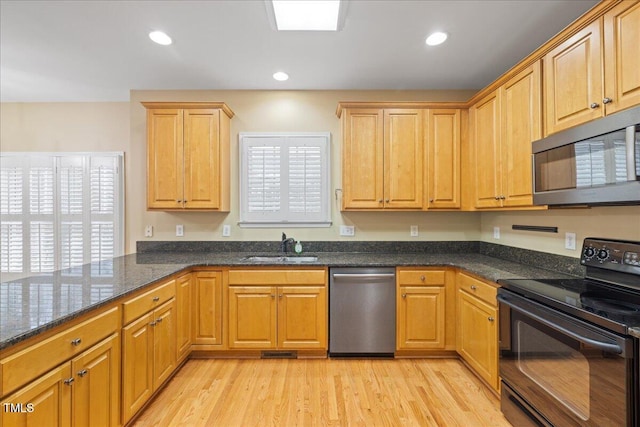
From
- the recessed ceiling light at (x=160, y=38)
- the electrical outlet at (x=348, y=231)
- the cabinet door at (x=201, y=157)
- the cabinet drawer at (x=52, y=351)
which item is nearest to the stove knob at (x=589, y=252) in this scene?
the electrical outlet at (x=348, y=231)

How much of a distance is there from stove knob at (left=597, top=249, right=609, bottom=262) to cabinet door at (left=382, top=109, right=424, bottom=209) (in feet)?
4.69

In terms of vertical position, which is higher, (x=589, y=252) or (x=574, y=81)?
(x=574, y=81)

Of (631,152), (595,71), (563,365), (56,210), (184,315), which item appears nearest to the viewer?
(631,152)

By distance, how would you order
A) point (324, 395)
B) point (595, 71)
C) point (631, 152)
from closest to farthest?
point (631, 152)
point (595, 71)
point (324, 395)

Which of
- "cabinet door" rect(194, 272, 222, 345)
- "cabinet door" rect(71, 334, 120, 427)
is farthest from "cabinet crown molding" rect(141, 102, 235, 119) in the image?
"cabinet door" rect(71, 334, 120, 427)

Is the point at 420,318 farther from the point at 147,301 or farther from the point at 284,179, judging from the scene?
the point at 147,301

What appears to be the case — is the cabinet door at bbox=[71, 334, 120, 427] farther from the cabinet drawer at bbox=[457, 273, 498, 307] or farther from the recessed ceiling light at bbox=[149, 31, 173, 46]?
the cabinet drawer at bbox=[457, 273, 498, 307]

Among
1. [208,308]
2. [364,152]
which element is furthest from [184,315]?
[364,152]

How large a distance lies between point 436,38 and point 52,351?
118 inches

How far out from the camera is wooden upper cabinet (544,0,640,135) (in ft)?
4.69

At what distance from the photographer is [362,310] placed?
2.67 metres

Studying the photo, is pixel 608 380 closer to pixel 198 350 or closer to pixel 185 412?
pixel 185 412

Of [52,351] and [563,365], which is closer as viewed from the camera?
[52,351]

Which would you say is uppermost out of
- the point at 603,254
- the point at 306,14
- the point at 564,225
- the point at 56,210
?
the point at 306,14
